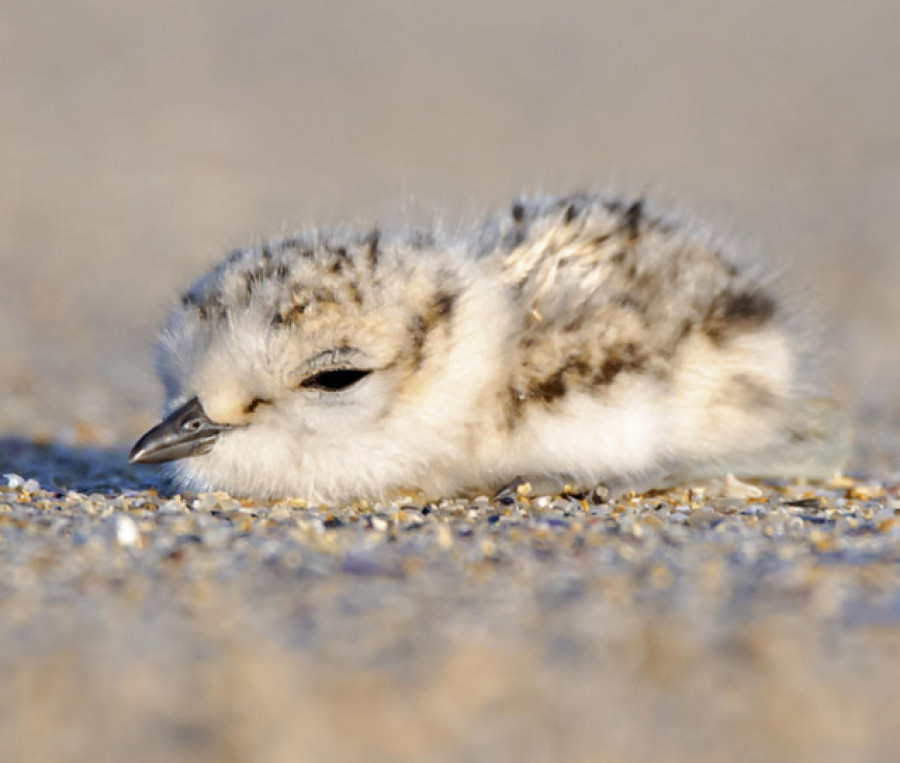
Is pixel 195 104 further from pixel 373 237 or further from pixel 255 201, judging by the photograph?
pixel 373 237

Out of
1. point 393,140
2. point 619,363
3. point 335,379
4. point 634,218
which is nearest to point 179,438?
point 335,379

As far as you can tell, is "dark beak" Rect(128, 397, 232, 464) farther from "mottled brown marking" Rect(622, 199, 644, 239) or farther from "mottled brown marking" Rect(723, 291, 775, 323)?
"mottled brown marking" Rect(723, 291, 775, 323)

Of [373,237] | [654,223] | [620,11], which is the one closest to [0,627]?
[373,237]

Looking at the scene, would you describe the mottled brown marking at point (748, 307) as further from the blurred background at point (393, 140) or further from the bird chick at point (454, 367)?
the blurred background at point (393, 140)

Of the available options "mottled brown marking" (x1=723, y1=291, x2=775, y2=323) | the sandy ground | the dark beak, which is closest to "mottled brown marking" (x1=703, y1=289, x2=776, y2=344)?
"mottled brown marking" (x1=723, y1=291, x2=775, y2=323)

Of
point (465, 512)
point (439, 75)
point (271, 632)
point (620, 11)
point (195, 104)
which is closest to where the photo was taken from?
point (271, 632)

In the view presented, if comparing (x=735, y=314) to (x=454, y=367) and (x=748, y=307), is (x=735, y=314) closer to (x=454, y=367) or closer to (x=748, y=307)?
(x=748, y=307)
